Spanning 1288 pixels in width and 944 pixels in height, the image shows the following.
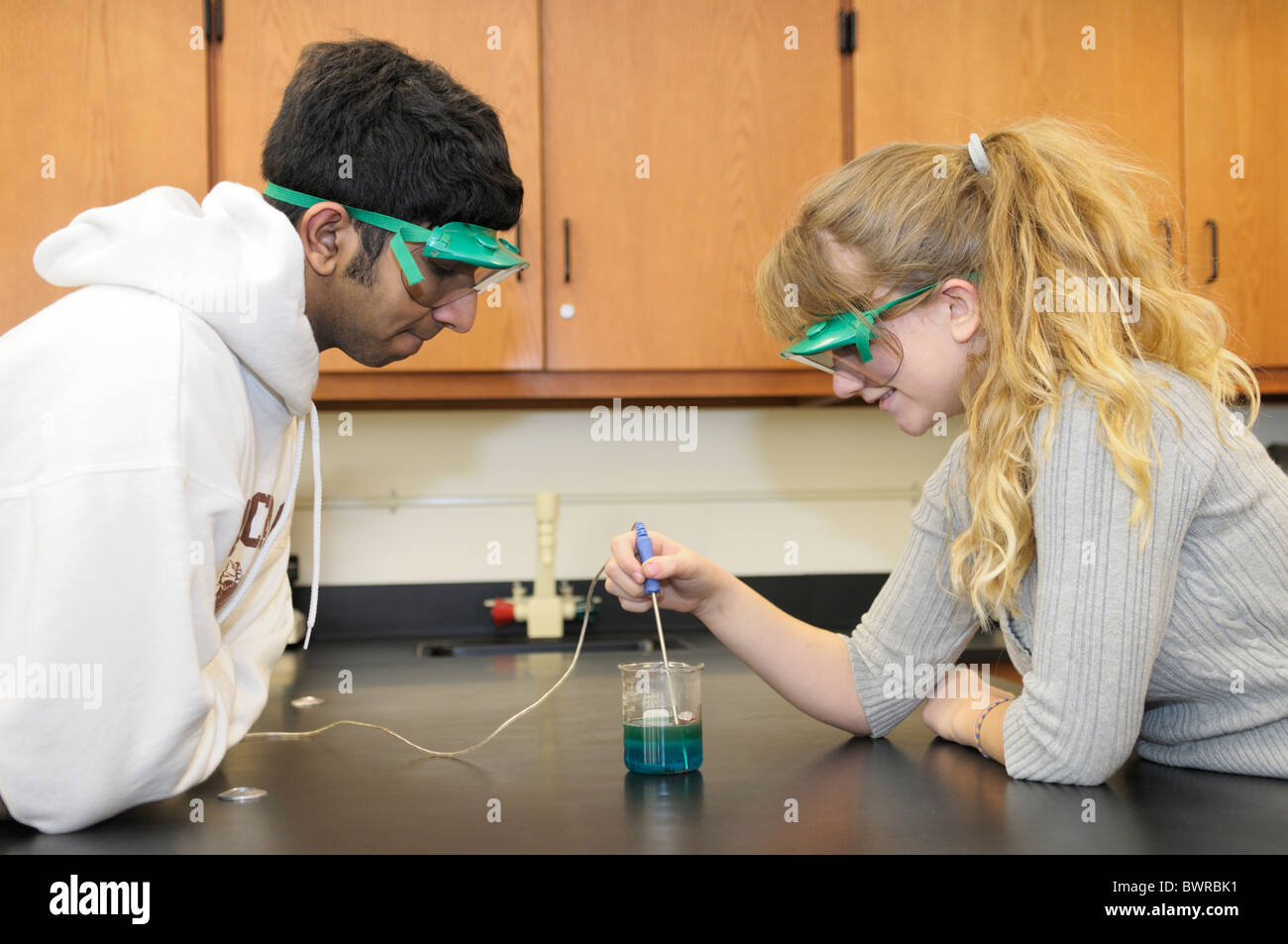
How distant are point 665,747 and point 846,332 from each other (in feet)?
1.45

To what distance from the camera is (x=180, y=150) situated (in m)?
1.99

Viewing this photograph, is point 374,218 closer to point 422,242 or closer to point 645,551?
point 422,242

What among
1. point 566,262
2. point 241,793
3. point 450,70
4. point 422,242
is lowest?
point 241,793

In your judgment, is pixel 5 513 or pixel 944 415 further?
pixel 944 415

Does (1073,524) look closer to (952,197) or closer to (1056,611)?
(1056,611)

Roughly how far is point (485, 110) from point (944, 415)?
1.96 ft

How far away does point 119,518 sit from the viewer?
2.68ft

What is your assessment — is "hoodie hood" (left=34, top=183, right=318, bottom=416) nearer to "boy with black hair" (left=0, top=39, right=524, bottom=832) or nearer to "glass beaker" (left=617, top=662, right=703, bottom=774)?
"boy with black hair" (left=0, top=39, right=524, bottom=832)

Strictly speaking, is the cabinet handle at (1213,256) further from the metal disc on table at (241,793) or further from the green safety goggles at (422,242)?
the metal disc on table at (241,793)

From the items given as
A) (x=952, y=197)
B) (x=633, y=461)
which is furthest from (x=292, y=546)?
(x=952, y=197)

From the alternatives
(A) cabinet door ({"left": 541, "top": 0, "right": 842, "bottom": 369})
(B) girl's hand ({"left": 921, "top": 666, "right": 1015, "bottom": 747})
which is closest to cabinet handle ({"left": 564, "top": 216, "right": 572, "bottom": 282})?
(A) cabinet door ({"left": 541, "top": 0, "right": 842, "bottom": 369})

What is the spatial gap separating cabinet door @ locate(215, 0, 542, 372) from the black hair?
0.82 meters

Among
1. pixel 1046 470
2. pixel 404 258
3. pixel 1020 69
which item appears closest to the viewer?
pixel 1046 470

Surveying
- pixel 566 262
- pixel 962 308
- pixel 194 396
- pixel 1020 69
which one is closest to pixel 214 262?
pixel 194 396
